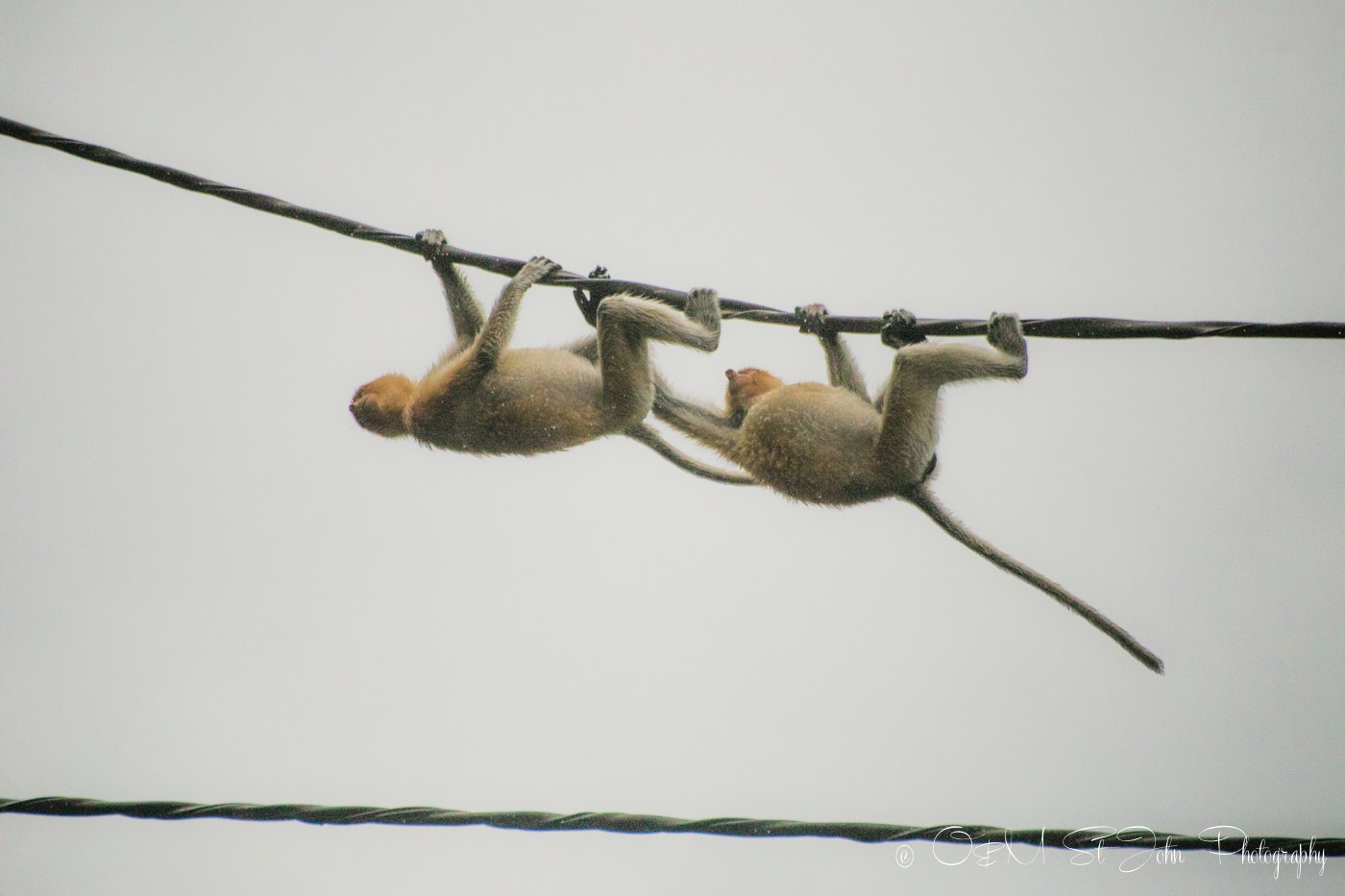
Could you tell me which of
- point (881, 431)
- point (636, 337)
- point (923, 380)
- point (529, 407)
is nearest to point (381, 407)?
point (529, 407)

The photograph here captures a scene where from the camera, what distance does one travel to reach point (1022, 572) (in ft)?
24.5

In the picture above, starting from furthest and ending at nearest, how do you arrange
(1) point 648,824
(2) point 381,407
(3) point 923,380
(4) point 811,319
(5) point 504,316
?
1. (2) point 381,407
2. (5) point 504,316
3. (3) point 923,380
4. (4) point 811,319
5. (1) point 648,824

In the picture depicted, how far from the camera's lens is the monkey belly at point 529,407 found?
27.7 feet

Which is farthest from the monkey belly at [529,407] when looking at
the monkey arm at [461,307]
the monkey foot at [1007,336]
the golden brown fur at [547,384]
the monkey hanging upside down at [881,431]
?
the monkey foot at [1007,336]

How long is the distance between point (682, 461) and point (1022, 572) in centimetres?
260

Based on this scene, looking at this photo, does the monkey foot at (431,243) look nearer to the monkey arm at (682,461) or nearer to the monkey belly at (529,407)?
the monkey belly at (529,407)

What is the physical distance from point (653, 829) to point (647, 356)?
3644 mm

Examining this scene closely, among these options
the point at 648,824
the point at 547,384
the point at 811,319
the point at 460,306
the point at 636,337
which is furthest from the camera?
the point at 460,306

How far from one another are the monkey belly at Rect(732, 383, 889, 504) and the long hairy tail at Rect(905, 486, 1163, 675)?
1.17 feet

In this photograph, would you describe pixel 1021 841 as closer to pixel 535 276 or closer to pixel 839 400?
A: pixel 839 400

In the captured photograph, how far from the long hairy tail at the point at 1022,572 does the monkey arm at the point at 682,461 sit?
1233 mm

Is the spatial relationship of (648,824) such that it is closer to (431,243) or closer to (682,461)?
(682,461)

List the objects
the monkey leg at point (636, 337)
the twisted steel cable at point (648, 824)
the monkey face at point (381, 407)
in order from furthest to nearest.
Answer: the monkey face at point (381, 407) < the monkey leg at point (636, 337) < the twisted steel cable at point (648, 824)

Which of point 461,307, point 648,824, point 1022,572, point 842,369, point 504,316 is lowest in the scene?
point 648,824
